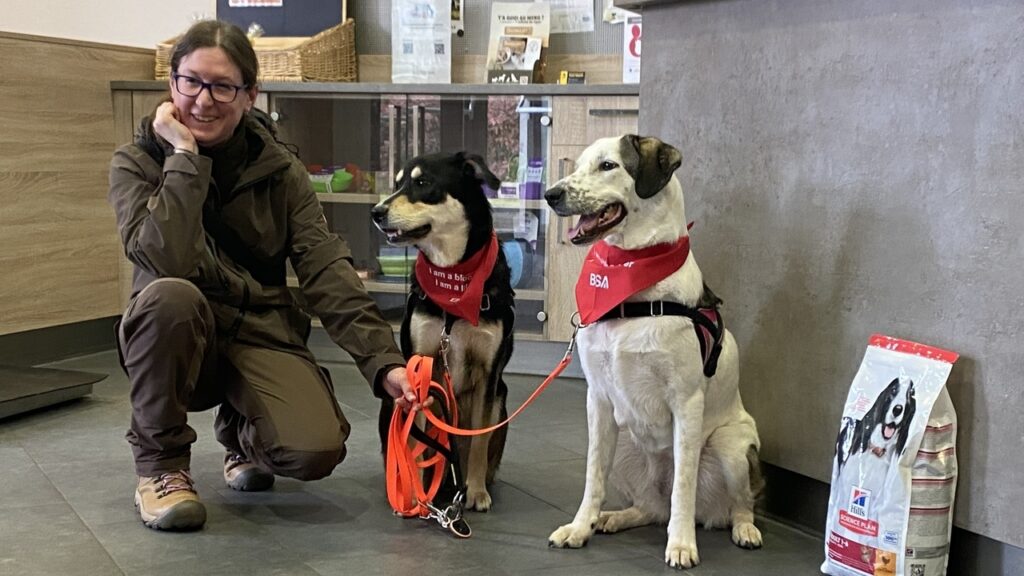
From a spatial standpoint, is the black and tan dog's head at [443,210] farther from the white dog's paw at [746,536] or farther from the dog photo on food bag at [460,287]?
the white dog's paw at [746,536]

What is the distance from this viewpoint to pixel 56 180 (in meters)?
4.29

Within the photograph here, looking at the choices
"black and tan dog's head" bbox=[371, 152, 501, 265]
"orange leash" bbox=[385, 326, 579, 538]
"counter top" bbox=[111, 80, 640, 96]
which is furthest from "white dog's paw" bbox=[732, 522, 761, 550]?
"counter top" bbox=[111, 80, 640, 96]

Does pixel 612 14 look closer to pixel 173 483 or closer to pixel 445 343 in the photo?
pixel 445 343

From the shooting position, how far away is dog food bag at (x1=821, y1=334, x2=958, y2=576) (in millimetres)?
2039

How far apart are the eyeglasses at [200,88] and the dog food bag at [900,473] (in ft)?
5.17

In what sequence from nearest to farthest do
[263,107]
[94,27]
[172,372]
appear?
[172,372] → [263,107] → [94,27]

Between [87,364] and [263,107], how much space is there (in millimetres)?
1323

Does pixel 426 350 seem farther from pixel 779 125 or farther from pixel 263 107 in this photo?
pixel 263 107

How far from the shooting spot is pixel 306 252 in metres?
2.63

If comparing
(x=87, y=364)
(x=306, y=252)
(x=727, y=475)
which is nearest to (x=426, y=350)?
(x=306, y=252)

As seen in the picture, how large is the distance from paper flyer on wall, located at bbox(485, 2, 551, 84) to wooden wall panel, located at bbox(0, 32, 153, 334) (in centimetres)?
165

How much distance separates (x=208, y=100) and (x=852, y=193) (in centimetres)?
149

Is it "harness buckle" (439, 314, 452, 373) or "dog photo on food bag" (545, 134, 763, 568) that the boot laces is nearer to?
"harness buckle" (439, 314, 452, 373)

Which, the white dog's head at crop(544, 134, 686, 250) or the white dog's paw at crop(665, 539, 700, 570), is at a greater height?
the white dog's head at crop(544, 134, 686, 250)
